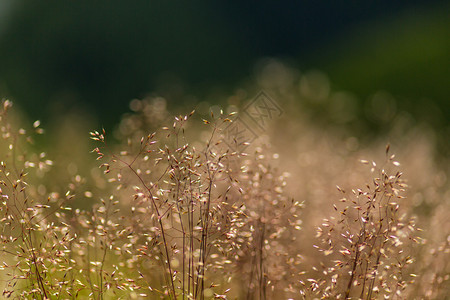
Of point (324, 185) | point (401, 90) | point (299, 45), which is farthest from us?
point (299, 45)

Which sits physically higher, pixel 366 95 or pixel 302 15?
pixel 302 15

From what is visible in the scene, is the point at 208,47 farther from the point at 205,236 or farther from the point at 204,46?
the point at 205,236

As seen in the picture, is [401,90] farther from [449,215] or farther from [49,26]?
[49,26]

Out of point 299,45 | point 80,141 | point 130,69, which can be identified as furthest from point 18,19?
point 80,141

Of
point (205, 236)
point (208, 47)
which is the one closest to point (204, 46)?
point (208, 47)

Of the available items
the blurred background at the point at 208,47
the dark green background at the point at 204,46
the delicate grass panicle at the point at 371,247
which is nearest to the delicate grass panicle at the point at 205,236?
the delicate grass panicle at the point at 371,247

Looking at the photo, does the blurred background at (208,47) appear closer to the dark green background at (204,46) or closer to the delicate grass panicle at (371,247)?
the dark green background at (204,46)
